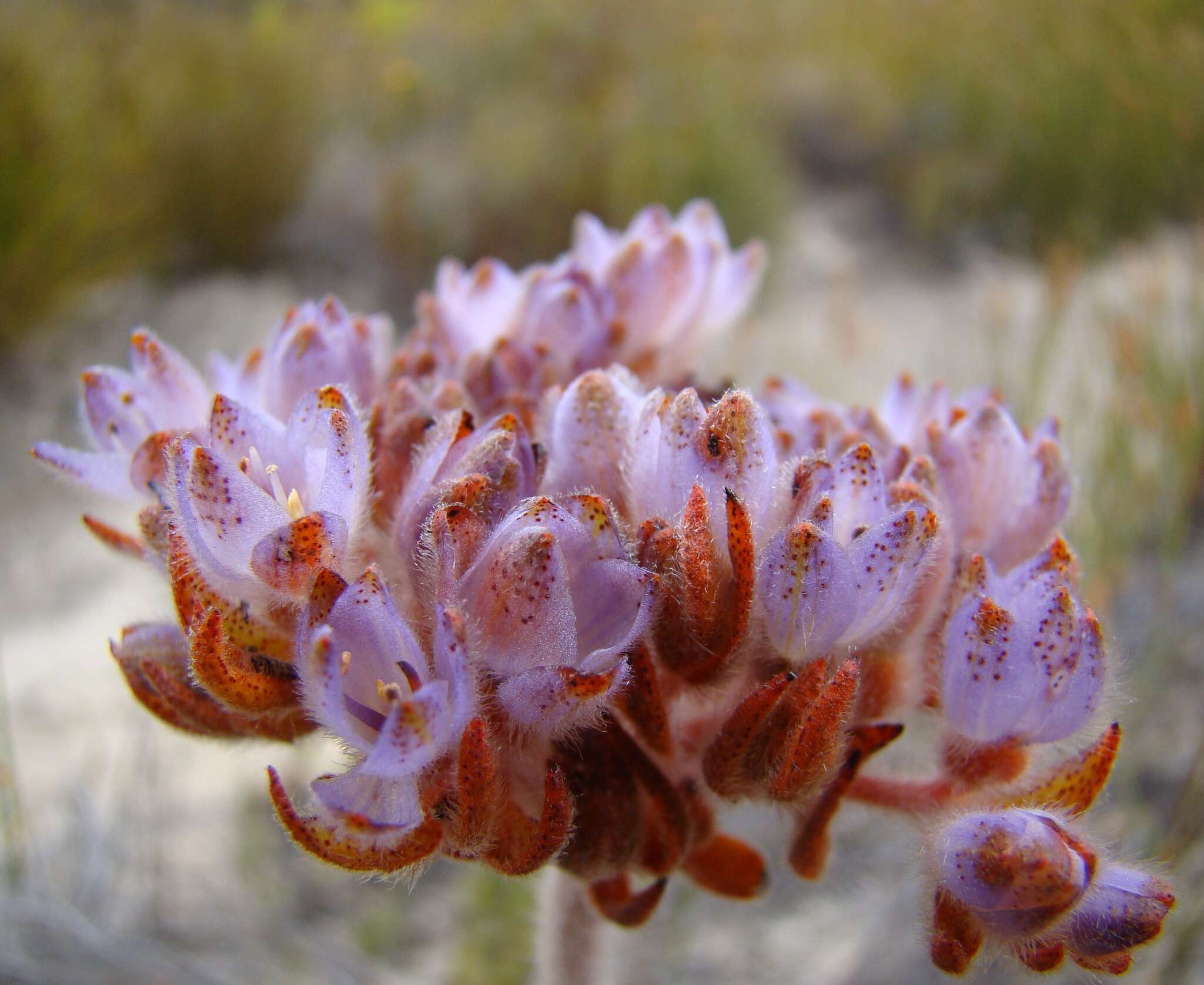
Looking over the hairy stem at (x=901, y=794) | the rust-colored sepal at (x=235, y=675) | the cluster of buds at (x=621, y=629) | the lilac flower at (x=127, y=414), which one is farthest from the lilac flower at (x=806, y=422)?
the lilac flower at (x=127, y=414)

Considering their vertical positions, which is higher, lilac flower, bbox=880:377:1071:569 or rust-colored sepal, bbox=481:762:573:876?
lilac flower, bbox=880:377:1071:569

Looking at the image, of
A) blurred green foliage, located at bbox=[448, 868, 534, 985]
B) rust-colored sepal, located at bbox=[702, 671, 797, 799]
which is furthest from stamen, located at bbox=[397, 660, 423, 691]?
blurred green foliage, located at bbox=[448, 868, 534, 985]

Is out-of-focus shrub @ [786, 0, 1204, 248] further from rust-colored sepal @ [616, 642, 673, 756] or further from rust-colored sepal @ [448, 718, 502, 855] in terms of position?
rust-colored sepal @ [448, 718, 502, 855]

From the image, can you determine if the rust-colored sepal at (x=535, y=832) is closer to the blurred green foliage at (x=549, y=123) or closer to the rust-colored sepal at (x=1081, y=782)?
the rust-colored sepal at (x=1081, y=782)

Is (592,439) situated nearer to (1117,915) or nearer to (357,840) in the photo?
(357,840)


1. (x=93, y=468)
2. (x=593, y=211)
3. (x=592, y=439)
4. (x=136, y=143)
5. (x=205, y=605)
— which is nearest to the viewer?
(x=205, y=605)

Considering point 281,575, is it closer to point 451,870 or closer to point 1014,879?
point 1014,879

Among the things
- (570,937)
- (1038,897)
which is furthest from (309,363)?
(1038,897)

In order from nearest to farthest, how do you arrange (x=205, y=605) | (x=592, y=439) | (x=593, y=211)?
(x=205, y=605) < (x=592, y=439) < (x=593, y=211)
